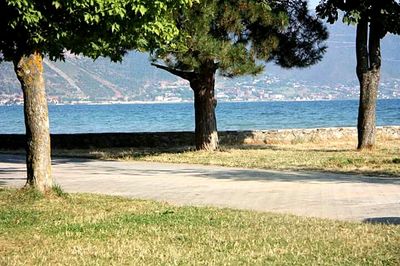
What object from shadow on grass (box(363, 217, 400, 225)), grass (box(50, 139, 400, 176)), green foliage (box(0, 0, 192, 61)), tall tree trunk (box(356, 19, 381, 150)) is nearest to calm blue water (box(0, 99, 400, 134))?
grass (box(50, 139, 400, 176))

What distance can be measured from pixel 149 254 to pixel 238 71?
41.9 ft

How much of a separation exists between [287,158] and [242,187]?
6474mm

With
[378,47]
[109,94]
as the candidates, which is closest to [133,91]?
[109,94]

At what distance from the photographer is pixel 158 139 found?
83.5 feet

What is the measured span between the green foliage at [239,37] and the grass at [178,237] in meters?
7.06

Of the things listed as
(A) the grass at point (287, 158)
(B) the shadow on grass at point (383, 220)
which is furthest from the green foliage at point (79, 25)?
(A) the grass at point (287, 158)

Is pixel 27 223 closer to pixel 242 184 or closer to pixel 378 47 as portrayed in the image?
pixel 242 184

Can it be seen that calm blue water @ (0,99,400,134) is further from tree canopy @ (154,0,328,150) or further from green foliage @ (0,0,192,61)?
green foliage @ (0,0,192,61)

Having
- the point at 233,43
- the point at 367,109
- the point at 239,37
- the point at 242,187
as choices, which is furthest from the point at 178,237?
the point at 367,109

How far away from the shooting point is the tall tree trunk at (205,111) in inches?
858

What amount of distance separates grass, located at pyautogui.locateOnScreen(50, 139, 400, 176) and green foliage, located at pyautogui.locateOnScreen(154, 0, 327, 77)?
8.19 feet

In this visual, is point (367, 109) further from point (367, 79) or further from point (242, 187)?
point (242, 187)

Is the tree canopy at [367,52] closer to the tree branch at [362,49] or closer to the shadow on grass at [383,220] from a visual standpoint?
the tree branch at [362,49]

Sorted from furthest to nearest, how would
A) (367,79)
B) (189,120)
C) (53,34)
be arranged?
1. (189,120)
2. (367,79)
3. (53,34)
